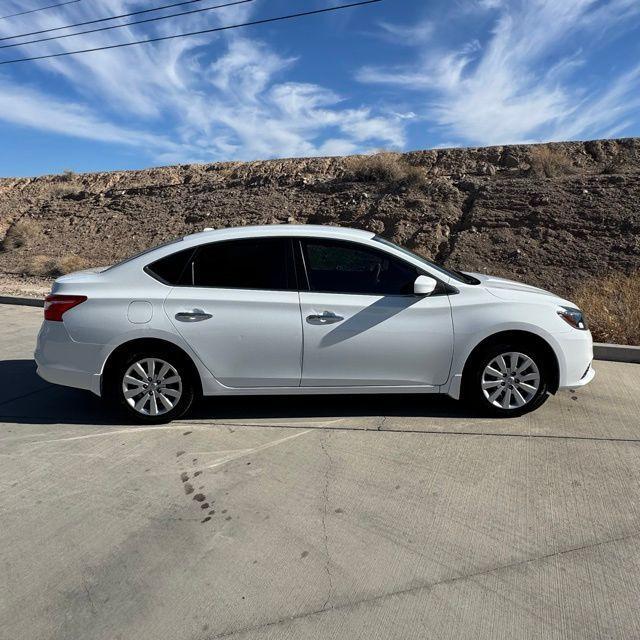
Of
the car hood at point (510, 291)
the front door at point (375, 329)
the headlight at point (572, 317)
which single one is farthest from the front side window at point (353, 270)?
the headlight at point (572, 317)

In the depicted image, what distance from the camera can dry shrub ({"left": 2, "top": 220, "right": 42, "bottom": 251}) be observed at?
2019cm

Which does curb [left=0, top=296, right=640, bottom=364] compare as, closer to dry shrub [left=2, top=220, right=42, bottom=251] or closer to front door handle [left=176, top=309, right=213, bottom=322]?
front door handle [left=176, top=309, right=213, bottom=322]

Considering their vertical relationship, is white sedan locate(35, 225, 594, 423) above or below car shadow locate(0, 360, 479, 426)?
above

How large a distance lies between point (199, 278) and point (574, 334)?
122 inches

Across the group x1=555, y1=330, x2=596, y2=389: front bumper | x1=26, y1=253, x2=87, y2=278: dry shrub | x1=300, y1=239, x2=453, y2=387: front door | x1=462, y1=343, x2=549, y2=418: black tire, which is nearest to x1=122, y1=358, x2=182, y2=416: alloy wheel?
x1=300, y1=239, x2=453, y2=387: front door

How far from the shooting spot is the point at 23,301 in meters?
11.3

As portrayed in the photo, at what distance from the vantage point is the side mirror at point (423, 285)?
172 inches

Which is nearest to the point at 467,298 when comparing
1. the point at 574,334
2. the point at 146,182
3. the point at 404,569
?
the point at 574,334

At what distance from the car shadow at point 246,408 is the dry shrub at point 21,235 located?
16.8 metres

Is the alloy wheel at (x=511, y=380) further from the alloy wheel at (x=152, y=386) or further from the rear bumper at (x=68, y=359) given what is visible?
the rear bumper at (x=68, y=359)

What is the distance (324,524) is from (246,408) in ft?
6.57

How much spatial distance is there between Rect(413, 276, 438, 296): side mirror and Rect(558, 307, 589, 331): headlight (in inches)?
44.5

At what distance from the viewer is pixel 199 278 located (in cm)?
464

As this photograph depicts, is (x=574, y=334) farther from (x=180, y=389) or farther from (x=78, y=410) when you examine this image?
(x=78, y=410)
